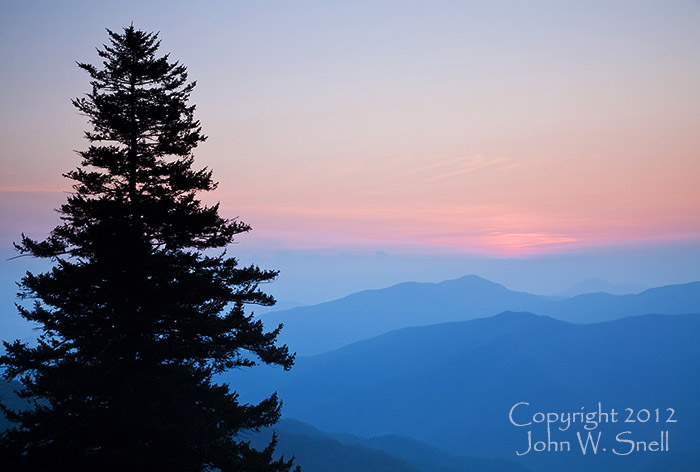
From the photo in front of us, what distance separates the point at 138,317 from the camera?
1628 cm

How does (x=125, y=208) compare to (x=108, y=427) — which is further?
(x=125, y=208)

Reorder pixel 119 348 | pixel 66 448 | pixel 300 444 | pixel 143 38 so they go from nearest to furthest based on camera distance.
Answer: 1. pixel 66 448
2. pixel 119 348
3. pixel 143 38
4. pixel 300 444

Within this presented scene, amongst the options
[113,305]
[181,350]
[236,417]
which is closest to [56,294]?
[113,305]

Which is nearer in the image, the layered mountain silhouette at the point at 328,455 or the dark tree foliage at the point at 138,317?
the dark tree foliage at the point at 138,317

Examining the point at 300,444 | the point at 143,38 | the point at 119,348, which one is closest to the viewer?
the point at 119,348

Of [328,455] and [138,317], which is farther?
[328,455]

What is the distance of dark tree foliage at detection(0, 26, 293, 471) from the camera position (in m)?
15.4

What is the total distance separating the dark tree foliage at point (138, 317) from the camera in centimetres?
1544

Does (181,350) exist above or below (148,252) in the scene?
below

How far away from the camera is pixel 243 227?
18.6 meters

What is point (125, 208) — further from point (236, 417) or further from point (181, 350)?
point (236, 417)

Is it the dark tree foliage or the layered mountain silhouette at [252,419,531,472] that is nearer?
the dark tree foliage

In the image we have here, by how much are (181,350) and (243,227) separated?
16.2 feet

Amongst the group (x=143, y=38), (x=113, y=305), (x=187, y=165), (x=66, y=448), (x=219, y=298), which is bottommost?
(x=66, y=448)
